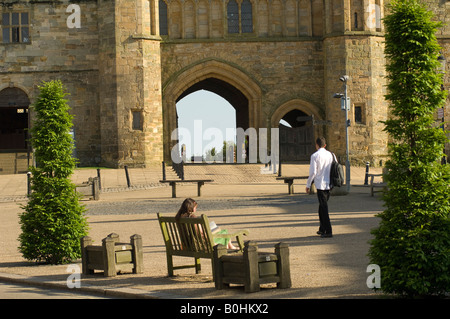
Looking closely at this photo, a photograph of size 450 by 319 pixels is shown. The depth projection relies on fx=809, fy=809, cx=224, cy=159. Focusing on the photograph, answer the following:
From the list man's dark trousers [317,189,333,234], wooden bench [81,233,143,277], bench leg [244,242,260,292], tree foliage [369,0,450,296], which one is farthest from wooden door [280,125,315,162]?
tree foliage [369,0,450,296]

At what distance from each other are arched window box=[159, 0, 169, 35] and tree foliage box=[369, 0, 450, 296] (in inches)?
1073

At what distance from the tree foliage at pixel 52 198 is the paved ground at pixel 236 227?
0.95ft

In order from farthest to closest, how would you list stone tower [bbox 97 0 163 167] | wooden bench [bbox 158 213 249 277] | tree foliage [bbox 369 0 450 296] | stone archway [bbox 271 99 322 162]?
1. stone archway [bbox 271 99 322 162]
2. stone tower [bbox 97 0 163 167]
3. wooden bench [bbox 158 213 249 277]
4. tree foliage [bbox 369 0 450 296]

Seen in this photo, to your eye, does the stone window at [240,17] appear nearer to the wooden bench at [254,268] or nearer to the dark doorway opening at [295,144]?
the dark doorway opening at [295,144]

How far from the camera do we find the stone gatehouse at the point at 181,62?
32.9 metres

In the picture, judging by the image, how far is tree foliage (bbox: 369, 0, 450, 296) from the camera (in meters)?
7.45

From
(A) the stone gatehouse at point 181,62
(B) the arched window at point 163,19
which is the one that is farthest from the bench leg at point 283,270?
(B) the arched window at point 163,19

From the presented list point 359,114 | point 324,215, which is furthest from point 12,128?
point 324,215

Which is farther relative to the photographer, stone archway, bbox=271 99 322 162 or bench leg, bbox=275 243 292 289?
A: stone archway, bbox=271 99 322 162

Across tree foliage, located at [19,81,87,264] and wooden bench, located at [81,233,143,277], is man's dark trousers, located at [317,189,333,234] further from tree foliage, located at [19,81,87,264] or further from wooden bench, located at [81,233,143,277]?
wooden bench, located at [81,233,143,277]

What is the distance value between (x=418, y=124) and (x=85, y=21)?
91.8ft

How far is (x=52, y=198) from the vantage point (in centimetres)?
1154

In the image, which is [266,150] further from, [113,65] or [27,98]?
[27,98]
